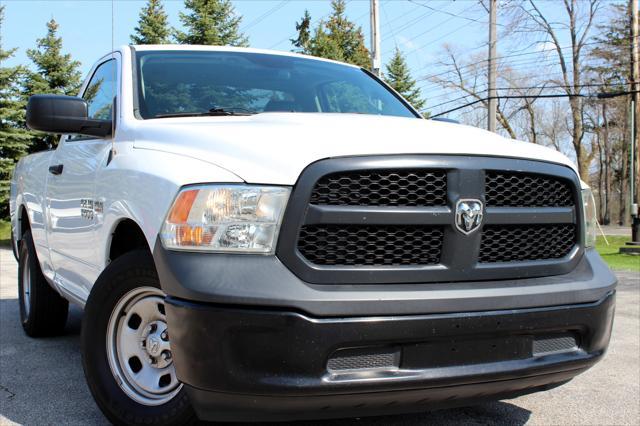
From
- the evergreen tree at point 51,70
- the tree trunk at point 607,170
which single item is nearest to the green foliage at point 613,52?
the tree trunk at point 607,170

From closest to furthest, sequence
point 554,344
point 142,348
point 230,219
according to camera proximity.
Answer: point 230,219 < point 554,344 < point 142,348

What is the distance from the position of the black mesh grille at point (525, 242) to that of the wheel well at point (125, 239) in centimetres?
154

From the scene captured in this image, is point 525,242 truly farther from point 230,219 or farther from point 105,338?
point 105,338

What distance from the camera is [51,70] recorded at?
2605cm

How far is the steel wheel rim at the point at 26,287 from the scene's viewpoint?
215 inches

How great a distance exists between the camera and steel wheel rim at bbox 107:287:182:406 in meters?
2.92

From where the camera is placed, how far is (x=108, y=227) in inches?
130

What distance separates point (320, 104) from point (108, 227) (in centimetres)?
148

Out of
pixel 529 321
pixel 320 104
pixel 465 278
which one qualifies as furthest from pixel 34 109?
pixel 529 321

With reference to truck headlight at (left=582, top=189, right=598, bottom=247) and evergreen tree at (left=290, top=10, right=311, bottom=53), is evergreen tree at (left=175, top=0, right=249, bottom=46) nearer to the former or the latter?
evergreen tree at (left=290, top=10, right=311, bottom=53)

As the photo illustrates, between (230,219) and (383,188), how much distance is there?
57 centimetres

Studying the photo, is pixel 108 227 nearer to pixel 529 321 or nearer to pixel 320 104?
pixel 320 104

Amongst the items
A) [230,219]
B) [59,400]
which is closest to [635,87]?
[59,400]

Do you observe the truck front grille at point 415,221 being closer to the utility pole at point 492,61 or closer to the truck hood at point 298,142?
the truck hood at point 298,142
